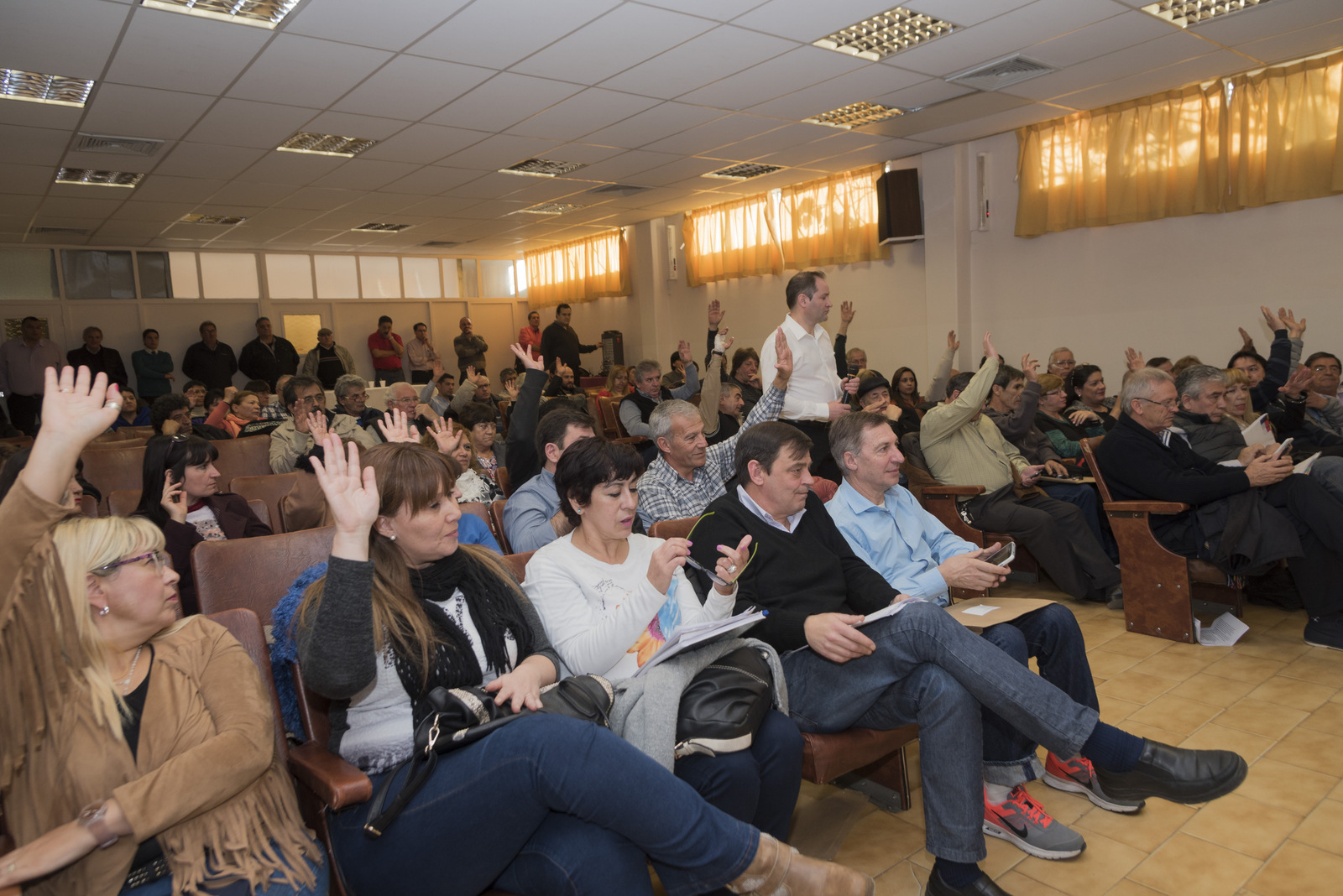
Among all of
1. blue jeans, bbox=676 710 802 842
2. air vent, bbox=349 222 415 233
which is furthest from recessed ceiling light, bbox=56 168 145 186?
blue jeans, bbox=676 710 802 842

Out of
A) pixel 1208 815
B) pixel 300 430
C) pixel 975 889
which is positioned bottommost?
Result: pixel 1208 815

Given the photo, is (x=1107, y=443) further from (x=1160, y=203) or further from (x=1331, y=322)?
(x=1160, y=203)

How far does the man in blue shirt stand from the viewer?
2.16 metres

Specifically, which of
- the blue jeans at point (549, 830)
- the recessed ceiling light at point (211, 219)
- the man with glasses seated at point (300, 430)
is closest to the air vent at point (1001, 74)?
the man with glasses seated at point (300, 430)

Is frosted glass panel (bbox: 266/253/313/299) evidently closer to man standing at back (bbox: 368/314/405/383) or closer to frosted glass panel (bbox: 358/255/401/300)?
frosted glass panel (bbox: 358/255/401/300)

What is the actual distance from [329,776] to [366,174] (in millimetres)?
6646

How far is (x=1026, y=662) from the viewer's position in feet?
7.08

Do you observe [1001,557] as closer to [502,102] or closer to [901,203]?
[502,102]

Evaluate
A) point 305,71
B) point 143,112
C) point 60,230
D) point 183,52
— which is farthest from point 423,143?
point 60,230

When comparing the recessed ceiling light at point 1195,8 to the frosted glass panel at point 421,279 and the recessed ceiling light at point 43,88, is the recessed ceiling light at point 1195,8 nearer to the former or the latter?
the recessed ceiling light at point 43,88

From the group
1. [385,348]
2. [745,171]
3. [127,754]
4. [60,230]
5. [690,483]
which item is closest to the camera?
[127,754]

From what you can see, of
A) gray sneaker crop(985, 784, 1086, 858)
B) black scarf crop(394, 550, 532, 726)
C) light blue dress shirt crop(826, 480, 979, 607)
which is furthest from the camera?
light blue dress shirt crop(826, 480, 979, 607)

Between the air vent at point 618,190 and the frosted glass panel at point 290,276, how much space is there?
213 inches

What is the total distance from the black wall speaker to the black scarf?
22.5ft
